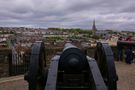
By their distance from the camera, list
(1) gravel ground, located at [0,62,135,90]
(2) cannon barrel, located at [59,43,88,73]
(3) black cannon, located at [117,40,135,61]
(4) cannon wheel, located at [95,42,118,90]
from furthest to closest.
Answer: (3) black cannon, located at [117,40,135,61] < (1) gravel ground, located at [0,62,135,90] < (4) cannon wheel, located at [95,42,118,90] < (2) cannon barrel, located at [59,43,88,73]

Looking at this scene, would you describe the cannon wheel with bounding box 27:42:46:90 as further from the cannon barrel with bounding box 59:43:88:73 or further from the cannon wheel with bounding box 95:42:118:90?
the cannon wheel with bounding box 95:42:118:90

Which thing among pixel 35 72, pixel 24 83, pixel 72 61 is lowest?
pixel 24 83

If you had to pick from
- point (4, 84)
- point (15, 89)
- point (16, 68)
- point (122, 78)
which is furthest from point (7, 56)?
point (122, 78)

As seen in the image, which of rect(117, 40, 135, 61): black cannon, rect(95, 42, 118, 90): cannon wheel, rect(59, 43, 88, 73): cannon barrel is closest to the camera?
rect(59, 43, 88, 73): cannon barrel

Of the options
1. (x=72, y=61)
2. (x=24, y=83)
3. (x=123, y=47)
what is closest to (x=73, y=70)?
(x=72, y=61)

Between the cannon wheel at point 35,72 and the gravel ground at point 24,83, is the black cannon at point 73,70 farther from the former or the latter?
the gravel ground at point 24,83

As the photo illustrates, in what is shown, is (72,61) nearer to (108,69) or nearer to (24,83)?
(108,69)

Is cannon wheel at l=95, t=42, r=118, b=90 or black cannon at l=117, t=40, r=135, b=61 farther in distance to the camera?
black cannon at l=117, t=40, r=135, b=61

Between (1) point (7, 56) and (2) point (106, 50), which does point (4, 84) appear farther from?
(2) point (106, 50)

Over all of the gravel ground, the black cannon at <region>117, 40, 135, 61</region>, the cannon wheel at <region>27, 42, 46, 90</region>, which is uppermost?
the cannon wheel at <region>27, 42, 46, 90</region>

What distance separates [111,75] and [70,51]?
885mm

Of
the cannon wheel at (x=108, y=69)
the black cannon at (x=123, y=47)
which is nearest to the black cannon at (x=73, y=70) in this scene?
the cannon wheel at (x=108, y=69)

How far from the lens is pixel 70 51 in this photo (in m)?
5.70

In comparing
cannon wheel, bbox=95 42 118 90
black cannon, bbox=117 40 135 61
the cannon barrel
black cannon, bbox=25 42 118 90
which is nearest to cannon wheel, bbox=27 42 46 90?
black cannon, bbox=25 42 118 90
